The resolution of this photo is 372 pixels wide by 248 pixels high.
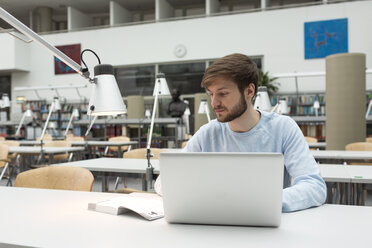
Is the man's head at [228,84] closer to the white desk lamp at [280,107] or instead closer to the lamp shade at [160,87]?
the lamp shade at [160,87]

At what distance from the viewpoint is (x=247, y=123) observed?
1467 millimetres

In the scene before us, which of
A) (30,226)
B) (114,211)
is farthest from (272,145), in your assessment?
(30,226)

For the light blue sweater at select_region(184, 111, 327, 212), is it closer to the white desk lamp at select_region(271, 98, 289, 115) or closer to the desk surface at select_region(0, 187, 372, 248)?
the desk surface at select_region(0, 187, 372, 248)

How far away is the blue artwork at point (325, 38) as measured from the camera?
9.91 m

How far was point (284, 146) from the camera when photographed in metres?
1.45

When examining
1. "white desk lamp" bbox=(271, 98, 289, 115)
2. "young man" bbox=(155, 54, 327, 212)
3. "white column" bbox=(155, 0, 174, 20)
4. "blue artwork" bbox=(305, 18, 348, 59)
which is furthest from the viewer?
"white column" bbox=(155, 0, 174, 20)

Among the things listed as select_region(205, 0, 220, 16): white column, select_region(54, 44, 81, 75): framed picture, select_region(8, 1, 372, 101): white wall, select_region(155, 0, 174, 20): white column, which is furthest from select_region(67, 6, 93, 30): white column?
select_region(205, 0, 220, 16): white column

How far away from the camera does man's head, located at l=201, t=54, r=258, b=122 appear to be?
4.54 feet

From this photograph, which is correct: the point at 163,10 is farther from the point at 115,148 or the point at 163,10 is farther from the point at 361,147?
the point at 361,147

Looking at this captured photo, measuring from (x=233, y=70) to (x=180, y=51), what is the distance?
34.1ft

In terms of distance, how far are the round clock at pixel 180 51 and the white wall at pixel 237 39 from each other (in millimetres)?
101

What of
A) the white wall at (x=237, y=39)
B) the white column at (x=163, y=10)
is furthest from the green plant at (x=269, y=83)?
the white column at (x=163, y=10)

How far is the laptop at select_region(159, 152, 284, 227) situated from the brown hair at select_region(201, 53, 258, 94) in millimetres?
515

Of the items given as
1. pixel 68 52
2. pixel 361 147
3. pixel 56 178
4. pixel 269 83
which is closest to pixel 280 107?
pixel 361 147
